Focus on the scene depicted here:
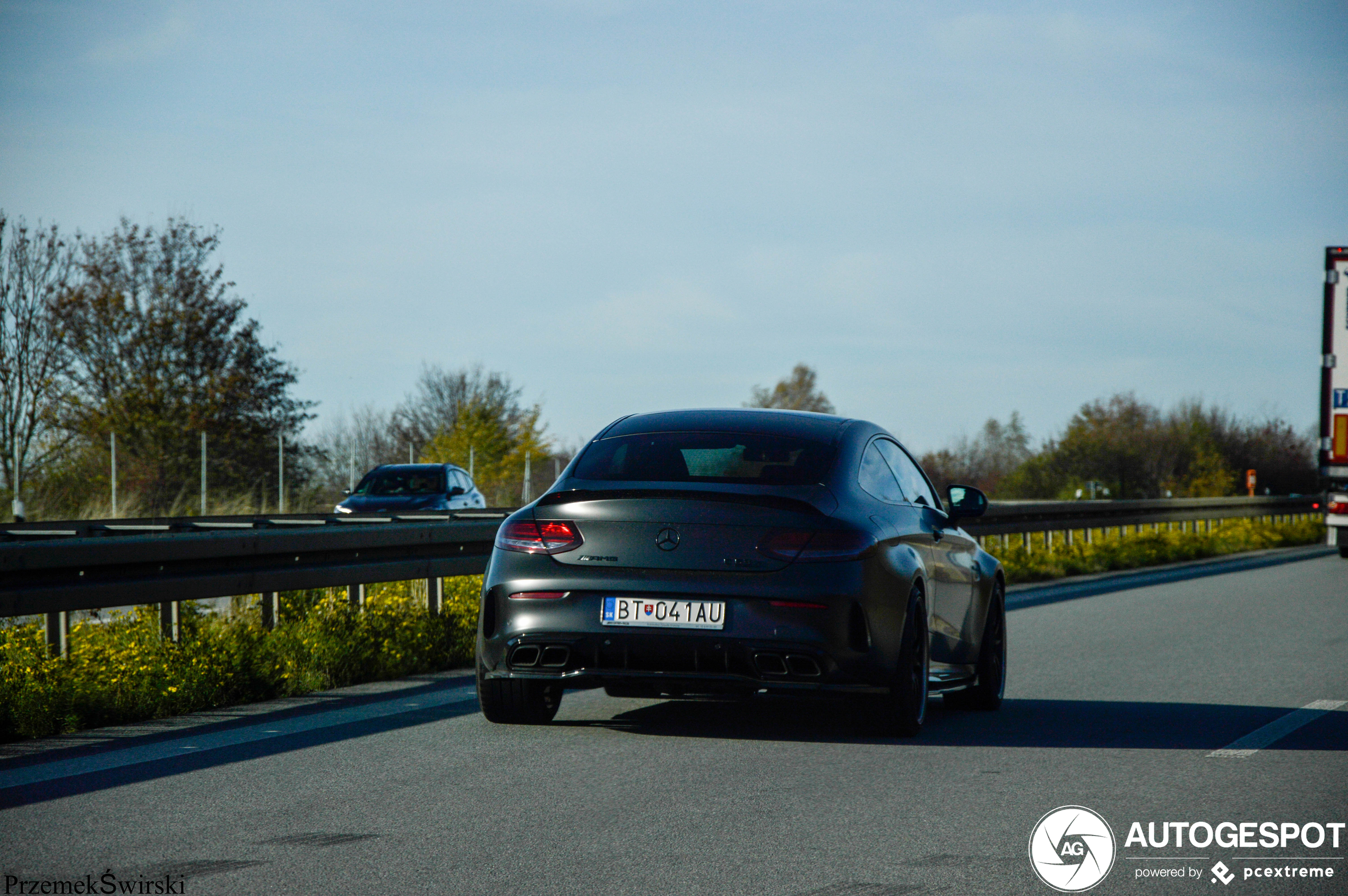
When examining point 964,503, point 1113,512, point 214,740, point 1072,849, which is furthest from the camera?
point 1113,512

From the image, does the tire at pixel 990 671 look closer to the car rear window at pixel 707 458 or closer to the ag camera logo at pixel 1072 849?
the car rear window at pixel 707 458

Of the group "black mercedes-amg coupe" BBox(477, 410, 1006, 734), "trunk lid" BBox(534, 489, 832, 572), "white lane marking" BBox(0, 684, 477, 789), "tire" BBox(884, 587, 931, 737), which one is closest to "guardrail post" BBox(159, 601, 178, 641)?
"white lane marking" BBox(0, 684, 477, 789)

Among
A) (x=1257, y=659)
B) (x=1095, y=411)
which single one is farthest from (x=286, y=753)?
(x=1095, y=411)

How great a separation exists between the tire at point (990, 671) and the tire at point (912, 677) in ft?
3.65

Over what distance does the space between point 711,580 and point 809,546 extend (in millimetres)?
469

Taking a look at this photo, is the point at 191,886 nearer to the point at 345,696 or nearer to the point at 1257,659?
the point at 345,696

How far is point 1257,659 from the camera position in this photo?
11469 mm

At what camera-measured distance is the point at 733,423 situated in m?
7.89

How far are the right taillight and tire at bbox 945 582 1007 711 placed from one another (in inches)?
84.2

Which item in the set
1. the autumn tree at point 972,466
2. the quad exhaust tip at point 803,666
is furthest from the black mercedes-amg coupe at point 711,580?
the autumn tree at point 972,466

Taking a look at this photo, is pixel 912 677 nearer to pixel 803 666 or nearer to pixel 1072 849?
pixel 803 666

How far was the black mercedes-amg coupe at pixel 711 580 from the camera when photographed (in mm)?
6883

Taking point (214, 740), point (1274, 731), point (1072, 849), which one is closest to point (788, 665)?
point (1072, 849)

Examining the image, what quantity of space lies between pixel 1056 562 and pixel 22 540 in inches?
680
